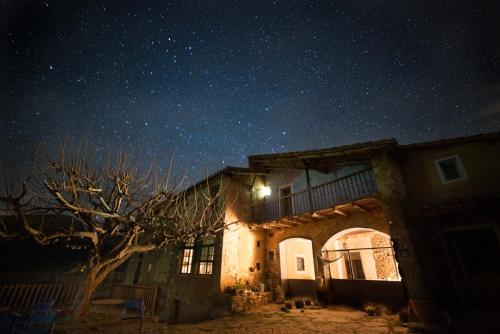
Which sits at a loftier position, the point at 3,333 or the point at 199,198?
the point at 199,198

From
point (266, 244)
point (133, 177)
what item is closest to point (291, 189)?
point (266, 244)

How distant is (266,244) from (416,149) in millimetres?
9640

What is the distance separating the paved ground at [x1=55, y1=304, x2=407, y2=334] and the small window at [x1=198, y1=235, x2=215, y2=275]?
3.65 meters

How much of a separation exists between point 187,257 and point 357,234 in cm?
1228

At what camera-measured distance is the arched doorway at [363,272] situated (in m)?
9.20

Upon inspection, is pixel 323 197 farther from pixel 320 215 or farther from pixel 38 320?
pixel 38 320

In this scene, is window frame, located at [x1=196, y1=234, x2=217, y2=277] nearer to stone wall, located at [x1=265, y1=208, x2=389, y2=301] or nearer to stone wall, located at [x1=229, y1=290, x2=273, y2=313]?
stone wall, located at [x1=229, y1=290, x2=273, y2=313]

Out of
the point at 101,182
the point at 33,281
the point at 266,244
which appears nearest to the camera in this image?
the point at 101,182

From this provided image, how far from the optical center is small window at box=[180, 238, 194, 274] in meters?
13.6

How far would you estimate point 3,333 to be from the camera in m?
5.27

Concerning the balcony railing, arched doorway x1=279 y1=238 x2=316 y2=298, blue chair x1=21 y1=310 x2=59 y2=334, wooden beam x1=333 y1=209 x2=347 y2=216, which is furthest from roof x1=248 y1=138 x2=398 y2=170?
blue chair x1=21 y1=310 x2=59 y2=334

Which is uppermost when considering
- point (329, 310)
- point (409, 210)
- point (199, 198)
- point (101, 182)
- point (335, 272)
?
point (199, 198)

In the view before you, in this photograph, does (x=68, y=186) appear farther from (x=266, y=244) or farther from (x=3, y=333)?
(x=266, y=244)

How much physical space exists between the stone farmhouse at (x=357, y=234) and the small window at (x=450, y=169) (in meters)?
0.03
